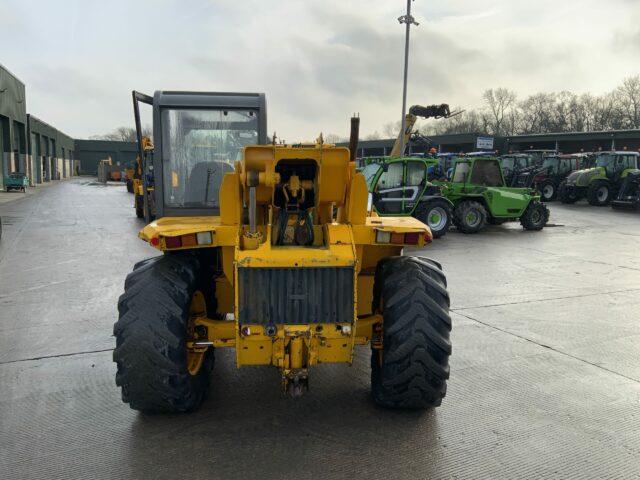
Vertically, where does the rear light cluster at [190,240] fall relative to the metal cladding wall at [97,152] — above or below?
below

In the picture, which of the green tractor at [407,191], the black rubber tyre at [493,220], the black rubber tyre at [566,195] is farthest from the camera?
the black rubber tyre at [566,195]

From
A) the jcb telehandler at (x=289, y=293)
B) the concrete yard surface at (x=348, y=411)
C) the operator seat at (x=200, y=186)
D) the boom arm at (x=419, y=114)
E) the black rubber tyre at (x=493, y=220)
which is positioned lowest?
the concrete yard surface at (x=348, y=411)

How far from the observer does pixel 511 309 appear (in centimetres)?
652

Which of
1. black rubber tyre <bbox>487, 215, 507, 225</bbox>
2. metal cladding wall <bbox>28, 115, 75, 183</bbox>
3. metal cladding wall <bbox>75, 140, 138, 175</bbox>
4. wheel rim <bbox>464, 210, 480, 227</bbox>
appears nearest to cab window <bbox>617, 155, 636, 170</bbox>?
black rubber tyre <bbox>487, 215, 507, 225</bbox>

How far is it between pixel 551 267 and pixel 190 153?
730 centimetres

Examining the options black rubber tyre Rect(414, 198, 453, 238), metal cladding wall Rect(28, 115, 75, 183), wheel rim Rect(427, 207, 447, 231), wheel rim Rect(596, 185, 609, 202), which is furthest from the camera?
metal cladding wall Rect(28, 115, 75, 183)

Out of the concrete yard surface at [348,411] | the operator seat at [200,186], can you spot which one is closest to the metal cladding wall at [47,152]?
the concrete yard surface at [348,411]

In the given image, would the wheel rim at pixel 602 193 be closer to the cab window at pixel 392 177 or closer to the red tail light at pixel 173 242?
the cab window at pixel 392 177

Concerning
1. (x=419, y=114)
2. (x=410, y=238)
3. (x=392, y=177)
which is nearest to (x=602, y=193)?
(x=419, y=114)

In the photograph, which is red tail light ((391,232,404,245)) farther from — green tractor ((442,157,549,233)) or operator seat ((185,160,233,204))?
green tractor ((442,157,549,233))

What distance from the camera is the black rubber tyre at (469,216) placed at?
47.0 ft

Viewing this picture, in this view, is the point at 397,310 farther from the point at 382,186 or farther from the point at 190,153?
the point at 382,186

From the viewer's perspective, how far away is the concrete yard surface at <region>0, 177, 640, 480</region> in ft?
9.89

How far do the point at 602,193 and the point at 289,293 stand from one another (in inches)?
1001
